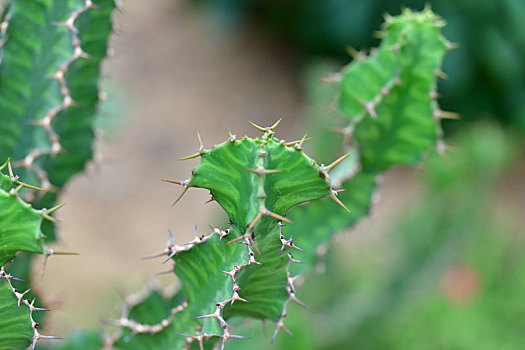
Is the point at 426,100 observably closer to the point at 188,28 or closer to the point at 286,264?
the point at 286,264

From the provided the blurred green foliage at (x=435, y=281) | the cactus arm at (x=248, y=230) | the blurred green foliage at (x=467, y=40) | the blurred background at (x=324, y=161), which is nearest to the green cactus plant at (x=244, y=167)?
the cactus arm at (x=248, y=230)

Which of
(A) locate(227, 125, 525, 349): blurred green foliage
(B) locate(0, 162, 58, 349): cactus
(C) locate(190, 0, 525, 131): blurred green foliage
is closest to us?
(B) locate(0, 162, 58, 349): cactus

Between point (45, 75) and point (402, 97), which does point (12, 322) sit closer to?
point (45, 75)

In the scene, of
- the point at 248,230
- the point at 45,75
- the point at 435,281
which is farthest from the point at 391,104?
the point at 435,281

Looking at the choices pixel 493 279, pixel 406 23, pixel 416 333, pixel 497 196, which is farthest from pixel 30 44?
pixel 497 196

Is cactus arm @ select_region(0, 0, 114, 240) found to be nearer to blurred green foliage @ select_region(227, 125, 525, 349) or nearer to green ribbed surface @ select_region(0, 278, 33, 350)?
green ribbed surface @ select_region(0, 278, 33, 350)

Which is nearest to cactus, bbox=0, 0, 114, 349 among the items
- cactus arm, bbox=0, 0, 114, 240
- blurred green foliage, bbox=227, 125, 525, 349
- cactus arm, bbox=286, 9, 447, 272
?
cactus arm, bbox=0, 0, 114, 240
